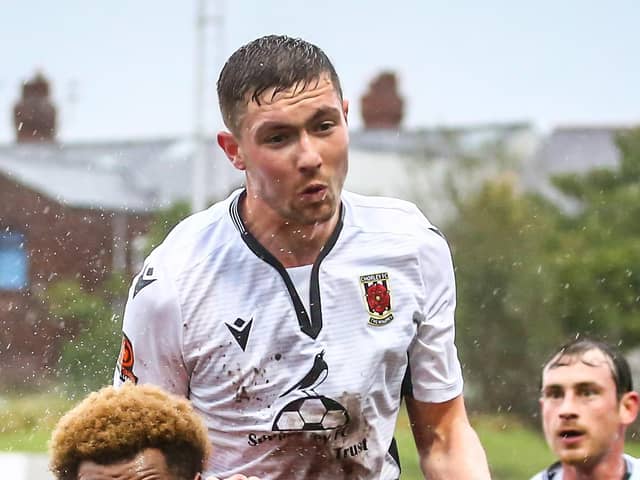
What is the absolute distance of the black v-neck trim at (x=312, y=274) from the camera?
4000 mm

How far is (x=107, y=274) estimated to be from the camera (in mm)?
11320

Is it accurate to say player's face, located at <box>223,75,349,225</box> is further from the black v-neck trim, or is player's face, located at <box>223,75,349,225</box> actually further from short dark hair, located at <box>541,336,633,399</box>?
short dark hair, located at <box>541,336,633,399</box>

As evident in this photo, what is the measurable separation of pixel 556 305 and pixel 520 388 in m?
1.45

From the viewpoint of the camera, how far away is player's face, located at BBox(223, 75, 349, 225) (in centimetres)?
388

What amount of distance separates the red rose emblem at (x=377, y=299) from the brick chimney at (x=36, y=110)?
2224 centimetres

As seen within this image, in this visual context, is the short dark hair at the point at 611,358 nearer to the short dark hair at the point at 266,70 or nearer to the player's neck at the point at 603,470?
the player's neck at the point at 603,470

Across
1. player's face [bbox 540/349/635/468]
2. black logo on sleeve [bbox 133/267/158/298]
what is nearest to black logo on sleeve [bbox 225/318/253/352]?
black logo on sleeve [bbox 133/267/158/298]

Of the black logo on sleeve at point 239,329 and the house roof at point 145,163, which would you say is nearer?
the black logo on sleeve at point 239,329

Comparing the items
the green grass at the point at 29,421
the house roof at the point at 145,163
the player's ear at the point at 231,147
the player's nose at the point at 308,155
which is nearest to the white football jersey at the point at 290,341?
the player's ear at the point at 231,147

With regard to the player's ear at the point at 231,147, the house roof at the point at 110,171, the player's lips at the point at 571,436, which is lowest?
the house roof at the point at 110,171

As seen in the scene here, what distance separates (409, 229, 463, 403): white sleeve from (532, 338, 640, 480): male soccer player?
1.87 metres

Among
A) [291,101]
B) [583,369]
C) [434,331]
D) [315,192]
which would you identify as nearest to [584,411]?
[583,369]

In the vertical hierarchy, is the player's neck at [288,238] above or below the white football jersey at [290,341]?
above

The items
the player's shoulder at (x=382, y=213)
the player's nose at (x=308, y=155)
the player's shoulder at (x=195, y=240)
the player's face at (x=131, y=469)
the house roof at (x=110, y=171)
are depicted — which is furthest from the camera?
the house roof at (x=110, y=171)
